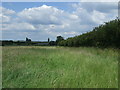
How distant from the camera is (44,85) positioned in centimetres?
475

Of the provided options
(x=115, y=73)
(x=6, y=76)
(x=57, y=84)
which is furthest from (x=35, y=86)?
(x=115, y=73)

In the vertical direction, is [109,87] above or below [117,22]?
below

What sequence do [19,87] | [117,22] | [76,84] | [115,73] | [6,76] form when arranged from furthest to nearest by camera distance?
[117,22] < [115,73] < [6,76] < [76,84] < [19,87]

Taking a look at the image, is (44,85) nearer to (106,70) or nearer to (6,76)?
(6,76)

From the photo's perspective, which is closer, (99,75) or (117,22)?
(99,75)

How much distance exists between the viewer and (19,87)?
4582 millimetres

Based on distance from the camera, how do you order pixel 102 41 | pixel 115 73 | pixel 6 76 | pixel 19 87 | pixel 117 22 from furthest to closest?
pixel 102 41 < pixel 117 22 < pixel 115 73 < pixel 6 76 < pixel 19 87

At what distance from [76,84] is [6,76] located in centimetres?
213

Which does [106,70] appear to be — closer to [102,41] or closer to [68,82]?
[68,82]

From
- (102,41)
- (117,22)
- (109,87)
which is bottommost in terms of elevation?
(109,87)

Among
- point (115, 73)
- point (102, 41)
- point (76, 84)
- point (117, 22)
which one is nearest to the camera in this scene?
point (76, 84)

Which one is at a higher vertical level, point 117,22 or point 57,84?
point 117,22

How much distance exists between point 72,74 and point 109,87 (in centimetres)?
128

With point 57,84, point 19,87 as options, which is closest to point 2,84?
point 19,87
